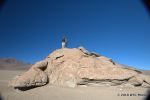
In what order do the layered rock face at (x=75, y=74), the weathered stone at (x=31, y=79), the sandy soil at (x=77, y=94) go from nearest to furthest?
the sandy soil at (x=77, y=94), the weathered stone at (x=31, y=79), the layered rock face at (x=75, y=74)

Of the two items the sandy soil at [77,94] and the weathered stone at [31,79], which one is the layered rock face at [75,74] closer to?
the weathered stone at [31,79]

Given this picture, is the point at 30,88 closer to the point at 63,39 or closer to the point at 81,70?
the point at 81,70

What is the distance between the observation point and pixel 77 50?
16.9m

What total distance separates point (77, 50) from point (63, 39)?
1566 mm

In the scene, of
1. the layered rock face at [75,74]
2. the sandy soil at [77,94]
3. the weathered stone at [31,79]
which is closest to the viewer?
the sandy soil at [77,94]

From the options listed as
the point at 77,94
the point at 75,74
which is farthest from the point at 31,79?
the point at 77,94

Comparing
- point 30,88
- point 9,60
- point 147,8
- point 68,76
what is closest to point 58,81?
point 68,76

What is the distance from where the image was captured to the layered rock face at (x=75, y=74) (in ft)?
46.6

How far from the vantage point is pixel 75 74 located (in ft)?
48.4

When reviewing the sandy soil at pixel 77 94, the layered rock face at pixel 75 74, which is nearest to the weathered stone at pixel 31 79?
the layered rock face at pixel 75 74

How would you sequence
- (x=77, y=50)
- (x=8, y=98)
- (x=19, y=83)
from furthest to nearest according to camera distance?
1. (x=77, y=50)
2. (x=19, y=83)
3. (x=8, y=98)

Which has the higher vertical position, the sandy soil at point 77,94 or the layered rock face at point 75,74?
the layered rock face at point 75,74

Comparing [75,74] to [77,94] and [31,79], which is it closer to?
[77,94]

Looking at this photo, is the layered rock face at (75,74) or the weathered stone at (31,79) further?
the layered rock face at (75,74)
